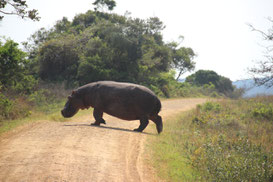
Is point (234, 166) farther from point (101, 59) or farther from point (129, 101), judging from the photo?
point (101, 59)

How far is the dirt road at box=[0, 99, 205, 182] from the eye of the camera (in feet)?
17.3

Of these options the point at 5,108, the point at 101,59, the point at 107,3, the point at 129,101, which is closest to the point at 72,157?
the point at 129,101

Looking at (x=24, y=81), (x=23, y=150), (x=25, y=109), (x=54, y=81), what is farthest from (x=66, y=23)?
(x=23, y=150)

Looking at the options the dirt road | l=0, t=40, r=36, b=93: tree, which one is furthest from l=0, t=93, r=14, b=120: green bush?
the dirt road

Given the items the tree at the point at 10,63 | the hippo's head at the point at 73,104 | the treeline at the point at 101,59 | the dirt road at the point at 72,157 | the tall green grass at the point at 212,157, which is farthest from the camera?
the treeline at the point at 101,59

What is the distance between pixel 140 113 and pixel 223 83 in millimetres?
43009

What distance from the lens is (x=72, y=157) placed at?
245 inches

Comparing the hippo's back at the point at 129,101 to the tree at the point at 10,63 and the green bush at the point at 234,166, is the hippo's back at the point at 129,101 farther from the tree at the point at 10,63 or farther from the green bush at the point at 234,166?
the tree at the point at 10,63

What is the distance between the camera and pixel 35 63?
29.7 m

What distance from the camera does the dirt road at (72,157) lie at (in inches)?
207

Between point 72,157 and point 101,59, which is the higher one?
point 101,59

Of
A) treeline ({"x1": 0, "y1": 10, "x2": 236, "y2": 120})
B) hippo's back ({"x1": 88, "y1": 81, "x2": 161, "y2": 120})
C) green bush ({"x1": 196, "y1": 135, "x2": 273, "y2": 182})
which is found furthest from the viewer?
treeline ({"x1": 0, "y1": 10, "x2": 236, "y2": 120})

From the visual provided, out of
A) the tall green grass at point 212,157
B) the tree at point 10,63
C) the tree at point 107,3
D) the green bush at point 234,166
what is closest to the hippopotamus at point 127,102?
the tall green grass at point 212,157

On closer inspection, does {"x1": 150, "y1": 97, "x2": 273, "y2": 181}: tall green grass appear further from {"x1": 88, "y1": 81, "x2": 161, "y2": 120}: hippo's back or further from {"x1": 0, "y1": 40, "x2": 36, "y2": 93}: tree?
{"x1": 0, "y1": 40, "x2": 36, "y2": 93}: tree
